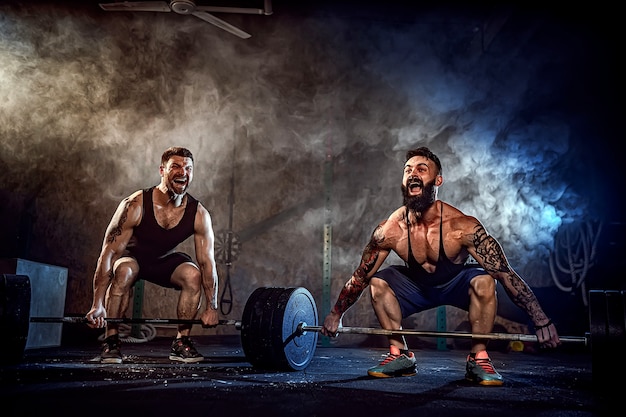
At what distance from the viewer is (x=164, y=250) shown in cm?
383

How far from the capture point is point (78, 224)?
223 inches

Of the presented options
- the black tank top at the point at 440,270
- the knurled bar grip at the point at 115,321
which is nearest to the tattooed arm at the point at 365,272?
the black tank top at the point at 440,270

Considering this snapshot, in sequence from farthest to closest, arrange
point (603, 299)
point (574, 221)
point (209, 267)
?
1. point (574, 221)
2. point (209, 267)
3. point (603, 299)

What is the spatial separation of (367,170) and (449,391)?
381 centimetres

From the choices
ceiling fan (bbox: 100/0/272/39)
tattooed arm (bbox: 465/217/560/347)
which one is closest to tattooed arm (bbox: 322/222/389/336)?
tattooed arm (bbox: 465/217/560/347)

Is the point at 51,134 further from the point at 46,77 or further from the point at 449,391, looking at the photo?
the point at 449,391

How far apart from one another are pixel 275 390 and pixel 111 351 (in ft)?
5.60

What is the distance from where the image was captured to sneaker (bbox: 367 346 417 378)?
2972 mm

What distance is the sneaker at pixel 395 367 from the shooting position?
2.97 m

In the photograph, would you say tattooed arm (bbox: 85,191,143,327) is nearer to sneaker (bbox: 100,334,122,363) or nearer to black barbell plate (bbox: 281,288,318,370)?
sneaker (bbox: 100,334,122,363)

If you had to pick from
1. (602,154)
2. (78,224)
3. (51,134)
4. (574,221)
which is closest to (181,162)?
(78,224)

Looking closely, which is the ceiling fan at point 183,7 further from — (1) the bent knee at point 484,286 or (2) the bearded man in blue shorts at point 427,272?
(1) the bent knee at point 484,286

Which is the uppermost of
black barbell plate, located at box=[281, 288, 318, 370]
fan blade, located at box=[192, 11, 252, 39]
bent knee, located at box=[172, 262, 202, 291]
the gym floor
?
fan blade, located at box=[192, 11, 252, 39]

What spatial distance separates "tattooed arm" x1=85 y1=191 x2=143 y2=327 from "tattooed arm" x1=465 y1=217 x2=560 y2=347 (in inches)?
98.5
